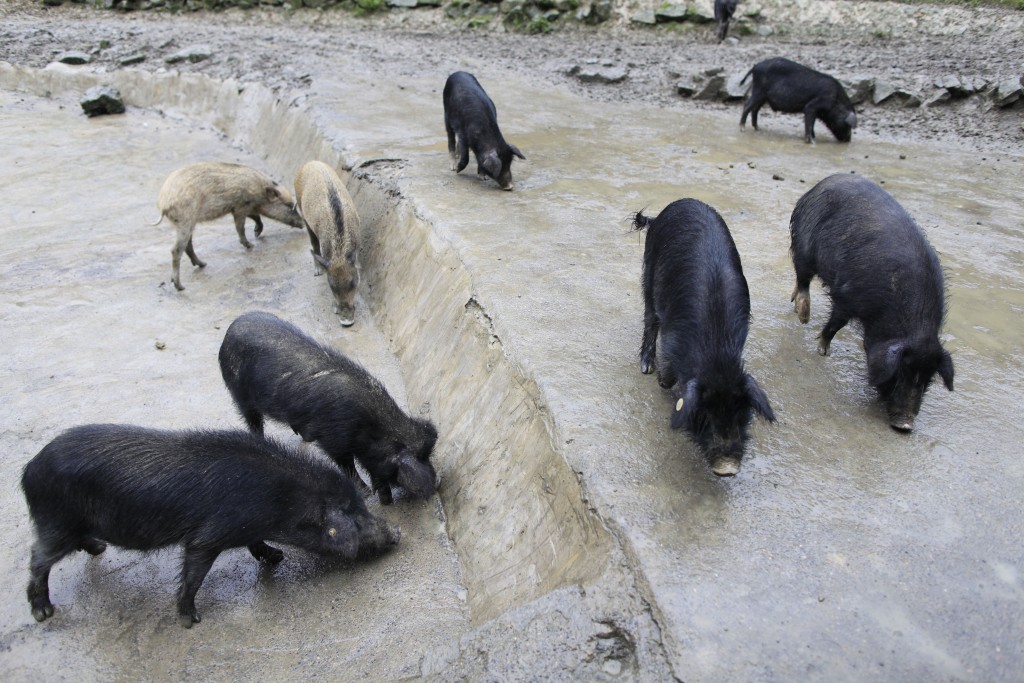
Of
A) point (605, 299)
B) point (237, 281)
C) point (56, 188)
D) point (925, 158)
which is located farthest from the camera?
point (56, 188)

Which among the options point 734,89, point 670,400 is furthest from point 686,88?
point 670,400

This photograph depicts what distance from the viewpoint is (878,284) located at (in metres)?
3.94

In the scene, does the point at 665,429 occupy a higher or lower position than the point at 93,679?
higher

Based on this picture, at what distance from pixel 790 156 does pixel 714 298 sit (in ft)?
18.9

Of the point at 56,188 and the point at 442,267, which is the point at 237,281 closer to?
the point at 442,267

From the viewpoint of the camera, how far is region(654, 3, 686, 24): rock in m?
15.3

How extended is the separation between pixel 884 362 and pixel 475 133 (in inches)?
177

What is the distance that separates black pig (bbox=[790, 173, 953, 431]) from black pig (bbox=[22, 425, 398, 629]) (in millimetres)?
2734

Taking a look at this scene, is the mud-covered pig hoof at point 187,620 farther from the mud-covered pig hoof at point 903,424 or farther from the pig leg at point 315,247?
the pig leg at point 315,247

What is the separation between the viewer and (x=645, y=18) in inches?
609

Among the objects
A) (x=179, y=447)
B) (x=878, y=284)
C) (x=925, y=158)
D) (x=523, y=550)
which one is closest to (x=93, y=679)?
(x=179, y=447)

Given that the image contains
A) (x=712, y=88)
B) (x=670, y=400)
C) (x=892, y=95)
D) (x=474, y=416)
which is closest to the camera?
(x=670, y=400)

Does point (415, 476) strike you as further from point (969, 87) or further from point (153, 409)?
point (969, 87)

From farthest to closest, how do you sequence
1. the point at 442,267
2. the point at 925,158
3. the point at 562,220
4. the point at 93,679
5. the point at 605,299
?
the point at 925,158, the point at 562,220, the point at 442,267, the point at 605,299, the point at 93,679
